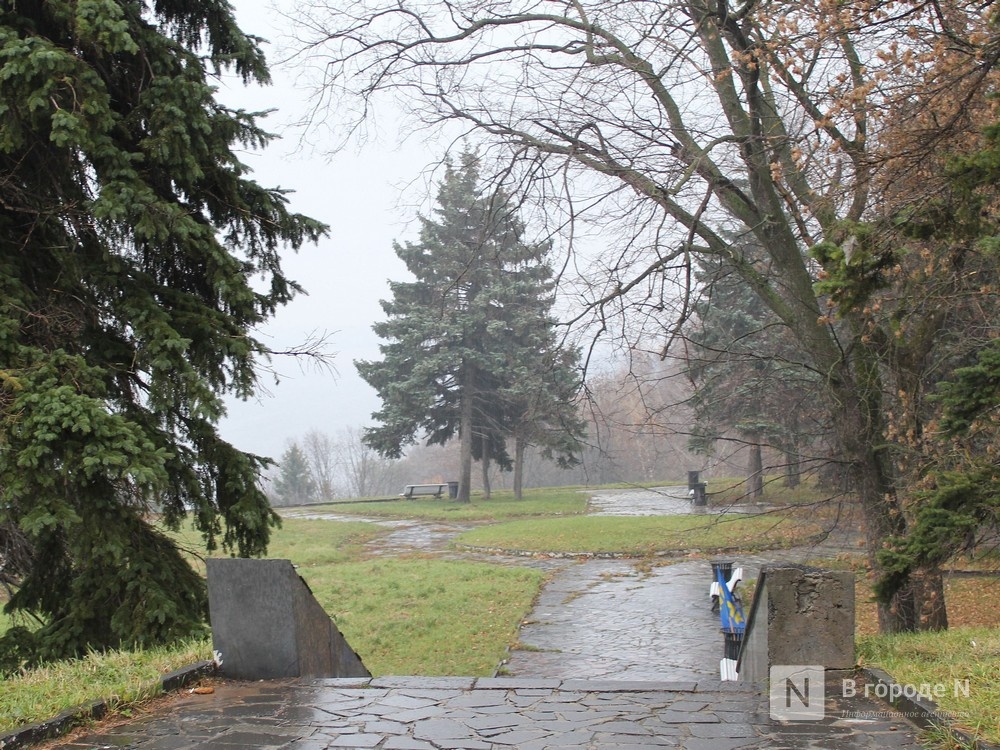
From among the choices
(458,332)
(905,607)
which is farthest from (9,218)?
(458,332)

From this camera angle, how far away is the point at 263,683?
572 cm

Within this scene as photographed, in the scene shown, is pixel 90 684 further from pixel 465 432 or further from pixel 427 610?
pixel 465 432

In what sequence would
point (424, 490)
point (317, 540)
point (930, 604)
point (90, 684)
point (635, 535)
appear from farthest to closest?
point (424, 490), point (317, 540), point (635, 535), point (930, 604), point (90, 684)

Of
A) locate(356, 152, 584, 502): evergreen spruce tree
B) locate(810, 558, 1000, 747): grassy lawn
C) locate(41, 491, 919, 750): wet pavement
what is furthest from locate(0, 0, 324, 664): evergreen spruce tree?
locate(356, 152, 584, 502): evergreen spruce tree

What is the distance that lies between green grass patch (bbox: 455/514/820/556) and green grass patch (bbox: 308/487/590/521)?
519 cm

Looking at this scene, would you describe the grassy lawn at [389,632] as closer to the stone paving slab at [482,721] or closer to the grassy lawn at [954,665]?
the stone paving slab at [482,721]

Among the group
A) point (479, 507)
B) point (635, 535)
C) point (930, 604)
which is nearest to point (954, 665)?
point (930, 604)

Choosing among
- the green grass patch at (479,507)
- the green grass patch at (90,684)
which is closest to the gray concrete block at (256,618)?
the green grass patch at (90,684)

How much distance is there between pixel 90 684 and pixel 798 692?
13.9 feet

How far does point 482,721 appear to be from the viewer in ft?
15.6

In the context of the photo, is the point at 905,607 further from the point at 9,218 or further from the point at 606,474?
the point at 606,474

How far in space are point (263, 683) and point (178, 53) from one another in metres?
5.71

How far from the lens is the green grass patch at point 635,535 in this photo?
2017cm

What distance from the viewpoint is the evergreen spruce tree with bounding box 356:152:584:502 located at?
120 feet
